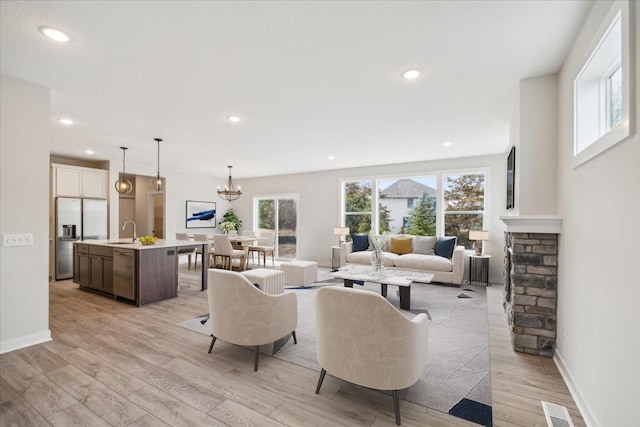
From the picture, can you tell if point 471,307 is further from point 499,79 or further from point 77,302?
point 77,302

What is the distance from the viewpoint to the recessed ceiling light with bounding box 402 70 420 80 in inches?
102

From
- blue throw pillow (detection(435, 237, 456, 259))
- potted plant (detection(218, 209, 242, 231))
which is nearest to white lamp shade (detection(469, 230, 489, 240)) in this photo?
blue throw pillow (detection(435, 237, 456, 259))

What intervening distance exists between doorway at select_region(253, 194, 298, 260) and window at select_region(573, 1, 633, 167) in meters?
6.88

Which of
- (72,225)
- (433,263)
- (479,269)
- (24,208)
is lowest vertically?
(479,269)

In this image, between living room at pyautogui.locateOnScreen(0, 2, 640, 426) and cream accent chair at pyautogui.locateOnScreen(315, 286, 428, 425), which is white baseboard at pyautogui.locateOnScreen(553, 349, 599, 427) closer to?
living room at pyautogui.locateOnScreen(0, 2, 640, 426)

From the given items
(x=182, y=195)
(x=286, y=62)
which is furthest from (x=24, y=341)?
(x=182, y=195)

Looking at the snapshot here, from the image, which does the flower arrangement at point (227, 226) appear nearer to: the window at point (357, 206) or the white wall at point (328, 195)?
the white wall at point (328, 195)

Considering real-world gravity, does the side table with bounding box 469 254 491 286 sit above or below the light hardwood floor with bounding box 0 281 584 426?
above

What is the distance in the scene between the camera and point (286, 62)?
245cm

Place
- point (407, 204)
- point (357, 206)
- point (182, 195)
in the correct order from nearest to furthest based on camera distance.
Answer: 1. point (407, 204)
2. point (357, 206)
3. point (182, 195)

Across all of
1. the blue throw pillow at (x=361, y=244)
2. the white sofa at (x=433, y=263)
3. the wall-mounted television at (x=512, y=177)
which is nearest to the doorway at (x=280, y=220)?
the blue throw pillow at (x=361, y=244)

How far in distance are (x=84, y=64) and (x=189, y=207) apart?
20.3 feet

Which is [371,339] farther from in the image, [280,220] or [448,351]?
[280,220]

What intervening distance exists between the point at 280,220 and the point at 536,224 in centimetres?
711
